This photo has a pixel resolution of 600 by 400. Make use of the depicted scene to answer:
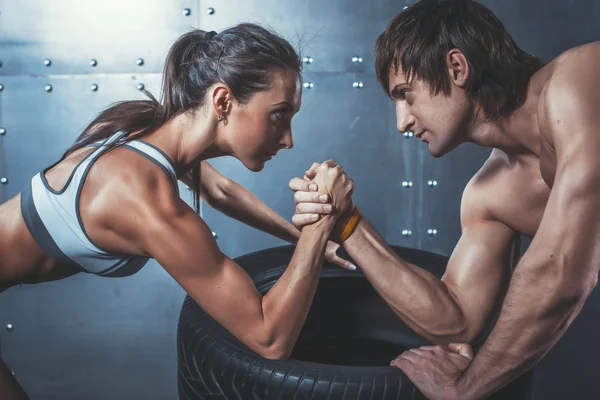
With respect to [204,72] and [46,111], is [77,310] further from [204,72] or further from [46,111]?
[204,72]

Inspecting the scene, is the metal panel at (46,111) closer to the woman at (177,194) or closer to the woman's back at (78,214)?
the woman at (177,194)

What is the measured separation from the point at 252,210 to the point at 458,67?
766mm

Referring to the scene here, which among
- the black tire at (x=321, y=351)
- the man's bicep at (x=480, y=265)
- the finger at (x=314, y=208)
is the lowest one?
the black tire at (x=321, y=351)

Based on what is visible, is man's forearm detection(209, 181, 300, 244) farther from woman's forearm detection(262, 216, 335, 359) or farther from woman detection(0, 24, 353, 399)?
woman's forearm detection(262, 216, 335, 359)

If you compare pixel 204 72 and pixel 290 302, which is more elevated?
pixel 204 72

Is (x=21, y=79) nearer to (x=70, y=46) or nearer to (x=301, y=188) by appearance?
(x=70, y=46)

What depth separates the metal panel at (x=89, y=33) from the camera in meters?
2.24

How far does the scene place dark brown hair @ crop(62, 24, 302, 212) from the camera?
4.91 feet

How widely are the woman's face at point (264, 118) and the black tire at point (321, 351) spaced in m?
0.41

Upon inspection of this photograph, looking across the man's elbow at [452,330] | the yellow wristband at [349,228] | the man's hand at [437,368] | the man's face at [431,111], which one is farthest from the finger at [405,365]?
the man's face at [431,111]

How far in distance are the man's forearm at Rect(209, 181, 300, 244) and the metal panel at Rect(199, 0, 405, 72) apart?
61 centimetres

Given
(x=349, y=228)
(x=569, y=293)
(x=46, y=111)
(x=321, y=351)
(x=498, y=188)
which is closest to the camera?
(x=569, y=293)

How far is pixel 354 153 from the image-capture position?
7.47 feet

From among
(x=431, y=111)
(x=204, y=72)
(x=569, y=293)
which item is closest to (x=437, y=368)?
(x=569, y=293)
